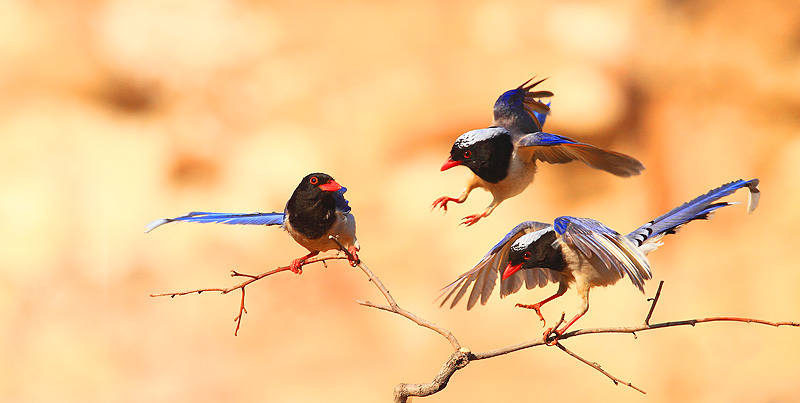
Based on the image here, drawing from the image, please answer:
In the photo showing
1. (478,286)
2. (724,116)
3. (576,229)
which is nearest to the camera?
(576,229)

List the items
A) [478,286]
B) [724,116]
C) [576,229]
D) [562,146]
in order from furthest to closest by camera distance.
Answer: [724,116] < [478,286] < [562,146] < [576,229]

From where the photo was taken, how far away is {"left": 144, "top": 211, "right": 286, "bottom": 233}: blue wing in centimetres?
184

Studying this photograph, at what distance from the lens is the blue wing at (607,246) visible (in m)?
1.48

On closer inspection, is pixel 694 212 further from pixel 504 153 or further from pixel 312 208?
pixel 312 208

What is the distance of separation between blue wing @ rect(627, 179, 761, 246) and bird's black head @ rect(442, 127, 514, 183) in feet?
1.17

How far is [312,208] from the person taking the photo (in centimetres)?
205

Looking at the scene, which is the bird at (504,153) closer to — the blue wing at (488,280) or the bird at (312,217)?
the blue wing at (488,280)

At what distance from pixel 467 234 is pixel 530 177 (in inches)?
99.8

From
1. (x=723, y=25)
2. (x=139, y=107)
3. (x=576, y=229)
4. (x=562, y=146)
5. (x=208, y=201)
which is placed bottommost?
(x=208, y=201)

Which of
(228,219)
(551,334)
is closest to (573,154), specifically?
(551,334)

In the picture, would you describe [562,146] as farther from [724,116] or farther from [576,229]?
[724,116]

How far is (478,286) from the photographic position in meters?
1.96

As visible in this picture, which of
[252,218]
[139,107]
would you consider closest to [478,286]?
[252,218]

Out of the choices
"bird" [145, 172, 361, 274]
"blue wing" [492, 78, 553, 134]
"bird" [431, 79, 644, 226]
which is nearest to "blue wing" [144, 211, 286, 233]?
"bird" [145, 172, 361, 274]
